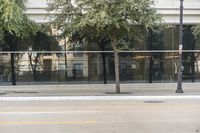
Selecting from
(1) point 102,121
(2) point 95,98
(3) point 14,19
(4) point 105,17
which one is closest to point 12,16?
(3) point 14,19

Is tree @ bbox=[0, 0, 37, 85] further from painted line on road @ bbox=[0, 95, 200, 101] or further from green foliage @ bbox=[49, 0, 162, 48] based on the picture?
painted line on road @ bbox=[0, 95, 200, 101]

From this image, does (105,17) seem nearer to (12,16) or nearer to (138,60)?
(12,16)

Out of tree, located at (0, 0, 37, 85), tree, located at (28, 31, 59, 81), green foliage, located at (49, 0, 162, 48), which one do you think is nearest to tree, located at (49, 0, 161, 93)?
green foliage, located at (49, 0, 162, 48)

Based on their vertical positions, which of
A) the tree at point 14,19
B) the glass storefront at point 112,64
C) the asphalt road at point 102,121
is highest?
the tree at point 14,19

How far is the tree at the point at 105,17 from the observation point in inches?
1051

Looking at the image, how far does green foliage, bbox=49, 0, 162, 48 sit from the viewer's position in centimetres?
2670

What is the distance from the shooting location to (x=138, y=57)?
116 feet

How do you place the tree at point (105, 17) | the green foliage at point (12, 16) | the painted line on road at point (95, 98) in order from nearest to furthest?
1. the painted line on road at point (95, 98)
2. the green foliage at point (12, 16)
3. the tree at point (105, 17)

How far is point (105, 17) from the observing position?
26266 mm

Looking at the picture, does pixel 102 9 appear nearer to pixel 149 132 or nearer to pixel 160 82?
pixel 160 82

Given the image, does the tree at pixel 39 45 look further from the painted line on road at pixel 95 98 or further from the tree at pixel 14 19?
the painted line on road at pixel 95 98

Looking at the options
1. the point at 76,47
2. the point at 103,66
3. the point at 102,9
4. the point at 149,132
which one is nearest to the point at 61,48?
the point at 76,47

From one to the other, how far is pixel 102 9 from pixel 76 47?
8170mm

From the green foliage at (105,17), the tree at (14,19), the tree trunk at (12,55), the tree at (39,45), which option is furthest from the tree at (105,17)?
the tree trunk at (12,55)
